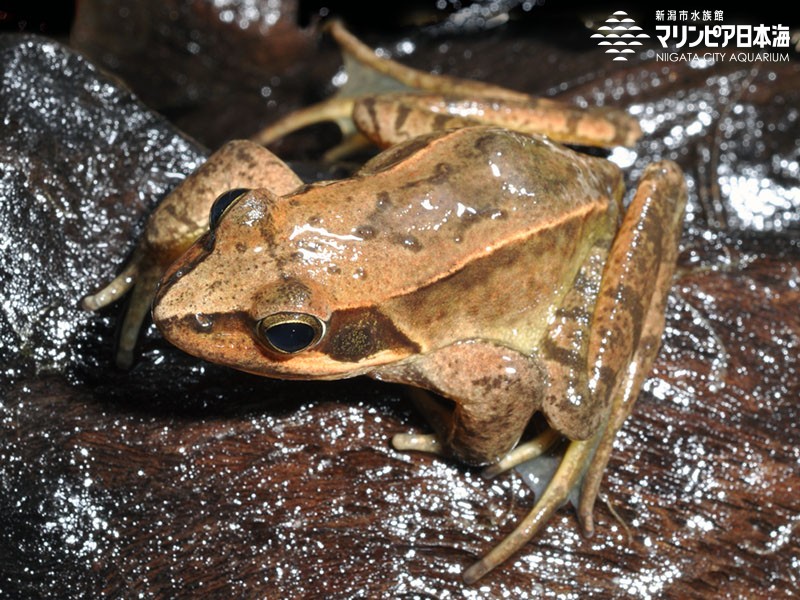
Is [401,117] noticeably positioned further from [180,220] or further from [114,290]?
[114,290]

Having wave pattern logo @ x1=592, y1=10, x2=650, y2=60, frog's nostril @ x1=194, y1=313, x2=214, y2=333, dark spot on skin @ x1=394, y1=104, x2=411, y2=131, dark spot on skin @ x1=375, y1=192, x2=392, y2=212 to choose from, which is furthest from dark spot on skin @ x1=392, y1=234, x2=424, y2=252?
wave pattern logo @ x1=592, y1=10, x2=650, y2=60

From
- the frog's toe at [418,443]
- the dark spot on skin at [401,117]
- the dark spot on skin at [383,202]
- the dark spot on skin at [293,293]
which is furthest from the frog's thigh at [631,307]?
the dark spot on skin at [293,293]

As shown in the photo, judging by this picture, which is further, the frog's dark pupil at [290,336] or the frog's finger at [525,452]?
the frog's finger at [525,452]

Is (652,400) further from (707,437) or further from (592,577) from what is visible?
(592,577)

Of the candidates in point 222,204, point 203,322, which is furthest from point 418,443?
point 222,204

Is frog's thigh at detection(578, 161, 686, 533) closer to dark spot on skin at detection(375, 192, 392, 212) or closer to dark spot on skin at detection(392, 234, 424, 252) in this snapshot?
dark spot on skin at detection(392, 234, 424, 252)

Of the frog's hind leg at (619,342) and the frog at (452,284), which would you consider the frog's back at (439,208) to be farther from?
the frog's hind leg at (619,342)

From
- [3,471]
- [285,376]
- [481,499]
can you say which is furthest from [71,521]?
[481,499]
